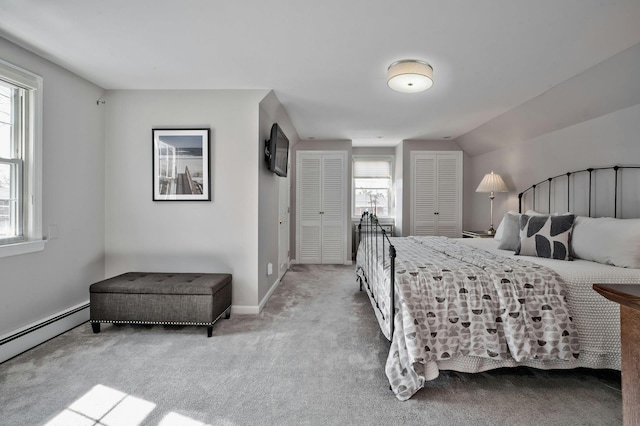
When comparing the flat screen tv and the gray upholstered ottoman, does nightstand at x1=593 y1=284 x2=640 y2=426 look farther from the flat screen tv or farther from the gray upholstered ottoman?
the flat screen tv

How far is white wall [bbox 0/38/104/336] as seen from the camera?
222 centimetres

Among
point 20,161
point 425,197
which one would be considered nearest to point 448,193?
point 425,197

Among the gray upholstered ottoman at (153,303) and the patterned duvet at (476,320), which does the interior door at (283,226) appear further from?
the patterned duvet at (476,320)

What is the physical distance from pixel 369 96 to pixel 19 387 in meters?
3.64

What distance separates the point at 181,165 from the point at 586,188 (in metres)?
4.14

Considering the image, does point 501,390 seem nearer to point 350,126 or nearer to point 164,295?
point 164,295

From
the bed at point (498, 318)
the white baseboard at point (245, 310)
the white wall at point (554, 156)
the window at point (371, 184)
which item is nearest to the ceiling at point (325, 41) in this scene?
the white wall at point (554, 156)

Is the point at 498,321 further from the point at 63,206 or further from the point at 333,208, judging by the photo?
the point at 333,208

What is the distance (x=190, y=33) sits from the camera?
2.03 metres

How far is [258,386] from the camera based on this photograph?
5.93ft

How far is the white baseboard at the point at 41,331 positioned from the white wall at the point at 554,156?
201 inches

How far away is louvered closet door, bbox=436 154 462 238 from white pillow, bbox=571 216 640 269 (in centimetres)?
284

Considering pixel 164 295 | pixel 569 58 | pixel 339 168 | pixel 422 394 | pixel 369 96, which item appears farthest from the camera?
pixel 339 168

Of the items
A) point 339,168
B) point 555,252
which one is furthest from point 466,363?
point 339,168
